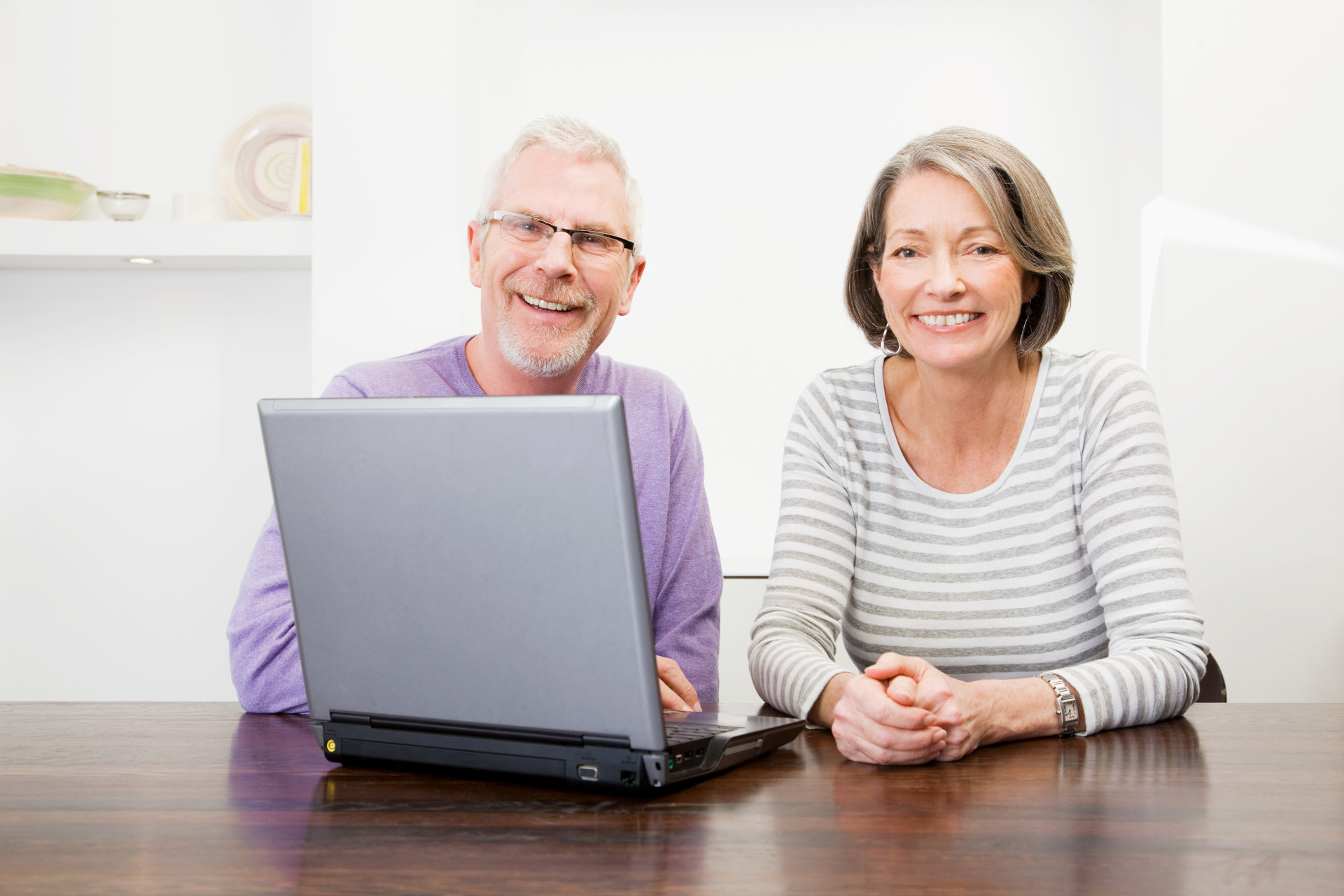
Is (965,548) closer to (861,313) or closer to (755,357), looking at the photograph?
(861,313)

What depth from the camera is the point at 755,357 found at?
132 inches

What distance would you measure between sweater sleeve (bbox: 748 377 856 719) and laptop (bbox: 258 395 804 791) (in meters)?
0.31

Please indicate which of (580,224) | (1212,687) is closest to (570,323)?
(580,224)

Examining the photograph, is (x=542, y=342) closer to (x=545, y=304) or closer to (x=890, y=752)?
(x=545, y=304)

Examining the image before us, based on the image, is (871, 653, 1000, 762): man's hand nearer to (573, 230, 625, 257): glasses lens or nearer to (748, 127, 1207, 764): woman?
(748, 127, 1207, 764): woman

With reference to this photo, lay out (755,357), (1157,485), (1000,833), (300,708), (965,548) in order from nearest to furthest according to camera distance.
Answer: (1000,833), (300,708), (1157,485), (965,548), (755,357)

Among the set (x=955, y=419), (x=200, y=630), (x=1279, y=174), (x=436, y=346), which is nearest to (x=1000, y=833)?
(x=955, y=419)

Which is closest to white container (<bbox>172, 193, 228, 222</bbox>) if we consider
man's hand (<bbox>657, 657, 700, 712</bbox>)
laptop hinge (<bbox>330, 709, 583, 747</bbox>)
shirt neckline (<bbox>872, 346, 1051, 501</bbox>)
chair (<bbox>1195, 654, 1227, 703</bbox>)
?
shirt neckline (<bbox>872, 346, 1051, 501</bbox>)

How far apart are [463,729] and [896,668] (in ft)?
1.45

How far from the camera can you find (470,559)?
884 mm

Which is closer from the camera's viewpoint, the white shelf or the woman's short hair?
the woman's short hair

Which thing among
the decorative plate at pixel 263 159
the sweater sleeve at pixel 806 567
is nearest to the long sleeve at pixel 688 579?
the sweater sleeve at pixel 806 567

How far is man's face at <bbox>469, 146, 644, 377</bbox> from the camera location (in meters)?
1.62

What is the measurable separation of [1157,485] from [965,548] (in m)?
0.26
